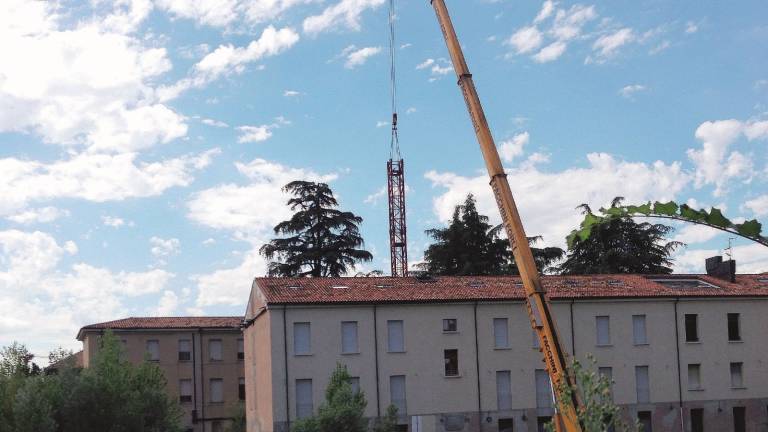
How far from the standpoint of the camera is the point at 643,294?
4759cm

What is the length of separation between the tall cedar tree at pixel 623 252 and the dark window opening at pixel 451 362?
897 inches

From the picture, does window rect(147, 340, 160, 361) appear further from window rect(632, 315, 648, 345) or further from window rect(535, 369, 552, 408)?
window rect(632, 315, 648, 345)

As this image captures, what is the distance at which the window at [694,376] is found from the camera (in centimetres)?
4771

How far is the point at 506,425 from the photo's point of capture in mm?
45406

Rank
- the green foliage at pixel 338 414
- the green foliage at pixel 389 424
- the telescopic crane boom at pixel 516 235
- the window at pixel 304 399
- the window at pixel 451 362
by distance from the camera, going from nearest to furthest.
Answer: the telescopic crane boom at pixel 516 235
the green foliage at pixel 338 414
the green foliage at pixel 389 424
the window at pixel 304 399
the window at pixel 451 362

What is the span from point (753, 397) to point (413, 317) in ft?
61.7

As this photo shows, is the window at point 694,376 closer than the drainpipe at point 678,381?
No

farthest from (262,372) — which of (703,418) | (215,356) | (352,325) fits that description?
(703,418)

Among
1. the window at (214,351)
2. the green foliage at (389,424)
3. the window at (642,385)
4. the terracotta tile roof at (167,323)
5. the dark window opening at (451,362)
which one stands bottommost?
the green foliage at (389,424)

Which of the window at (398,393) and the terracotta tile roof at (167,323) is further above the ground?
the terracotta tile roof at (167,323)

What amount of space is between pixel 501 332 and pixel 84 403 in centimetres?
2010

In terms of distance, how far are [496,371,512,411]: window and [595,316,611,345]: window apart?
17.2 ft

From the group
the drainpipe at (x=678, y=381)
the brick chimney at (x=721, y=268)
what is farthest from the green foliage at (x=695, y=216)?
the brick chimney at (x=721, y=268)

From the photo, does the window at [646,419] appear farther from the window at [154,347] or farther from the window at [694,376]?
the window at [154,347]
